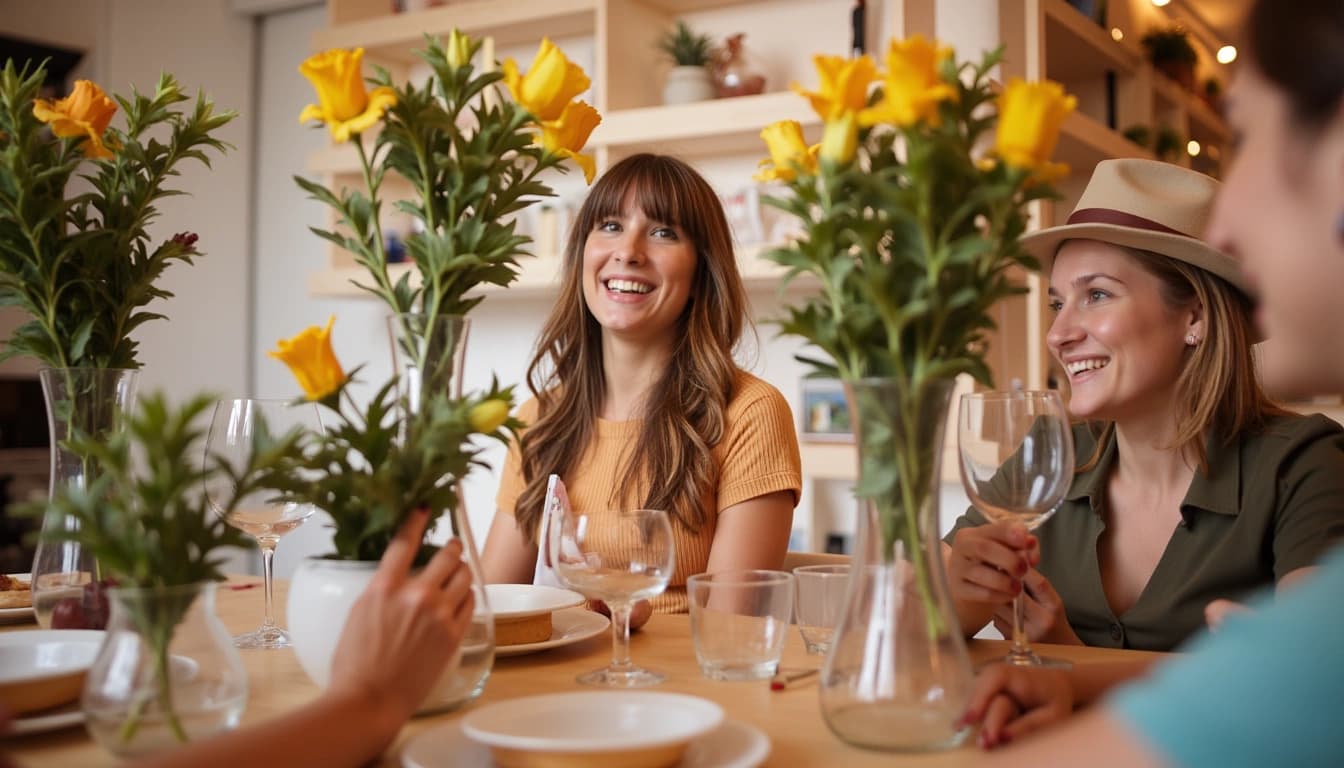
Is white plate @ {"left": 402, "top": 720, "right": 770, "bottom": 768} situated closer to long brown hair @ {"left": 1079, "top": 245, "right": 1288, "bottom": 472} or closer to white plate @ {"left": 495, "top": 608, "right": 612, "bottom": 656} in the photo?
white plate @ {"left": 495, "top": 608, "right": 612, "bottom": 656}

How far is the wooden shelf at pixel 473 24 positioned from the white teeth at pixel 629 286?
68.5 inches

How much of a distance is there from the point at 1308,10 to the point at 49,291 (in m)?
1.33

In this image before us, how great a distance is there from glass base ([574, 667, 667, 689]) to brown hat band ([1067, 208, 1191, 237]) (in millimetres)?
1005

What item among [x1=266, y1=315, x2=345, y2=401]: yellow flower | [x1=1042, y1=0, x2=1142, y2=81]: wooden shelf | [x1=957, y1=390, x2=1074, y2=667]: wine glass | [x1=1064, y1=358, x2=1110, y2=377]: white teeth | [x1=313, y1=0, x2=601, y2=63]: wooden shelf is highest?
[x1=313, y1=0, x2=601, y2=63]: wooden shelf

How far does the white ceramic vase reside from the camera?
39.0 inches

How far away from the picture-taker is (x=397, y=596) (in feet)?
2.97

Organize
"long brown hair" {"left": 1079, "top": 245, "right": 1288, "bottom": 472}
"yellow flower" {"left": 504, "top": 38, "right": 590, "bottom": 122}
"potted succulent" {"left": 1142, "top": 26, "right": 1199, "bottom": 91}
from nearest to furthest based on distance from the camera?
"yellow flower" {"left": 504, "top": 38, "right": 590, "bottom": 122} < "long brown hair" {"left": 1079, "top": 245, "right": 1288, "bottom": 472} < "potted succulent" {"left": 1142, "top": 26, "right": 1199, "bottom": 91}

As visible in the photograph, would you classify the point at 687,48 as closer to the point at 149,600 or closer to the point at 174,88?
the point at 174,88

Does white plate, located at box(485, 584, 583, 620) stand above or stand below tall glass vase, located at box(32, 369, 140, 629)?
below

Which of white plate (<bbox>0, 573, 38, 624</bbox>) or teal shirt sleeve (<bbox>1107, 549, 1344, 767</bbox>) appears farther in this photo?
white plate (<bbox>0, 573, 38, 624</bbox>)

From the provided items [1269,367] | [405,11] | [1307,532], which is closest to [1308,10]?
[1269,367]

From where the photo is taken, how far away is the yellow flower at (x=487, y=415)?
99 centimetres

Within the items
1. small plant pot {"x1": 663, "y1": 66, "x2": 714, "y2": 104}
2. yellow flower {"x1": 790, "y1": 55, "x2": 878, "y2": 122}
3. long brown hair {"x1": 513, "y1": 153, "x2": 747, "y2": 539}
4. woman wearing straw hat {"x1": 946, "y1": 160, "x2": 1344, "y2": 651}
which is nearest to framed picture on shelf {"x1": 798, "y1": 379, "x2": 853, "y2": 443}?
small plant pot {"x1": 663, "y1": 66, "x2": 714, "y2": 104}

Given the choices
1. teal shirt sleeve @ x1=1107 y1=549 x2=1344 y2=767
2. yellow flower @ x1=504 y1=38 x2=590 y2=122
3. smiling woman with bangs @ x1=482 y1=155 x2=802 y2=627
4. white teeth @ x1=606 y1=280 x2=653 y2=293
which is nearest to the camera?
teal shirt sleeve @ x1=1107 y1=549 x2=1344 y2=767
